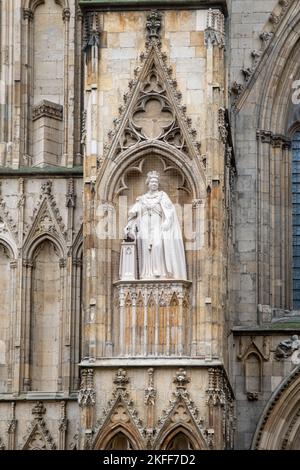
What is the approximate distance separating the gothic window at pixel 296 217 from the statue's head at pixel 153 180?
12.4 feet

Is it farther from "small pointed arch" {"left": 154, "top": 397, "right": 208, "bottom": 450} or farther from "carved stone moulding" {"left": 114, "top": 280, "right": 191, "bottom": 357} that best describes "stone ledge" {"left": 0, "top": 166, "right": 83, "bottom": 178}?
"small pointed arch" {"left": 154, "top": 397, "right": 208, "bottom": 450}

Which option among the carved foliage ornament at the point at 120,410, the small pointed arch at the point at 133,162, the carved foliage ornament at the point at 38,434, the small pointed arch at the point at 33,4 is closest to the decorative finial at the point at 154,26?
the small pointed arch at the point at 133,162

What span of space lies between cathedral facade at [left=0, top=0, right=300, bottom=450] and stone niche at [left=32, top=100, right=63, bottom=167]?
0.03 meters

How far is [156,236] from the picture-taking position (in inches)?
1239

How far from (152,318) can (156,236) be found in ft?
3.91

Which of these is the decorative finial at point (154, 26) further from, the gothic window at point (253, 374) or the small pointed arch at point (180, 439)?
the small pointed arch at point (180, 439)

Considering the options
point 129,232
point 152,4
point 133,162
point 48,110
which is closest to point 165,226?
point 129,232

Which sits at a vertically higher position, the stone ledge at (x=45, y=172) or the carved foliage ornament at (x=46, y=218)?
the stone ledge at (x=45, y=172)

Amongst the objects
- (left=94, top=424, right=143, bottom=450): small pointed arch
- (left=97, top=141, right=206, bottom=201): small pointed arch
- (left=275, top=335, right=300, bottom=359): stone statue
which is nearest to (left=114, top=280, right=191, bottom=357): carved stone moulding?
(left=94, top=424, right=143, bottom=450): small pointed arch

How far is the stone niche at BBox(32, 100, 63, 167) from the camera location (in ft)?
112

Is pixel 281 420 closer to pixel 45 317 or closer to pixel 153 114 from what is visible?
pixel 45 317

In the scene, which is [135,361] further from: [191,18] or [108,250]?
[191,18]

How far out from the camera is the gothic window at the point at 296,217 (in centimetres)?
3462

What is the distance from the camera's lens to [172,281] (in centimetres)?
3127
